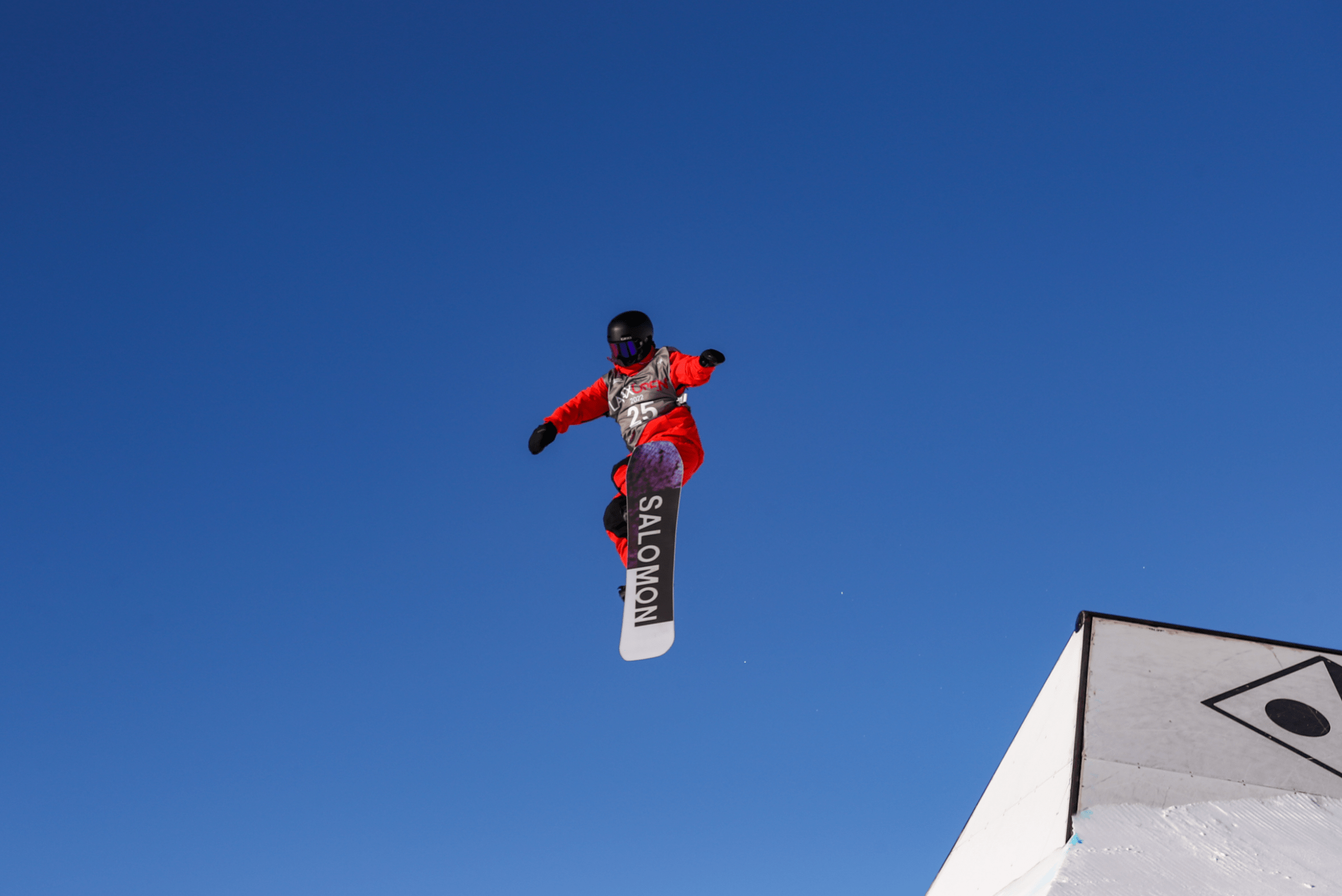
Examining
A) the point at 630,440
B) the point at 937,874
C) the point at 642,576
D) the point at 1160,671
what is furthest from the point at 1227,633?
the point at 630,440

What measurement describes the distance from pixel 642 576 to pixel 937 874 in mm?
3422

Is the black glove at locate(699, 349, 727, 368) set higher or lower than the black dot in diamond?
higher

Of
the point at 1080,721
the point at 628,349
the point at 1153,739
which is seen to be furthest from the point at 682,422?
the point at 1153,739

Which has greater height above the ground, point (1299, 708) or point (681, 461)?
point (681, 461)

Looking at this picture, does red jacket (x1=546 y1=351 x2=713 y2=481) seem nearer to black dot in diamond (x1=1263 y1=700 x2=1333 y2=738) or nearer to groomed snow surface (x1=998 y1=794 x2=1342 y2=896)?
groomed snow surface (x1=998 y1=794 x2=1342 y2=896)

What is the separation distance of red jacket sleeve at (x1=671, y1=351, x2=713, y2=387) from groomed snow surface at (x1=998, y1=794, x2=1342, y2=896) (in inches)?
151

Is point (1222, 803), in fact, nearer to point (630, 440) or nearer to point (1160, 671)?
point (1160, 671)

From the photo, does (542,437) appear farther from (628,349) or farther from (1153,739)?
(1153,739)

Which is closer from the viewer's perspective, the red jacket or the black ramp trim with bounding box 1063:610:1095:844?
the black ramp trim with bounding box 1063:610:1095:844

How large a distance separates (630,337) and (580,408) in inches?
32.5

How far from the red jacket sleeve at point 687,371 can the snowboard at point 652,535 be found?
1.80ft

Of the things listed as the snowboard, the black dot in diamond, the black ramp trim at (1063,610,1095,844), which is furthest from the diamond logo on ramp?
the snowboard

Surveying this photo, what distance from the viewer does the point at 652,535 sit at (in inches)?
261

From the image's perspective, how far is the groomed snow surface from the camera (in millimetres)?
3889
